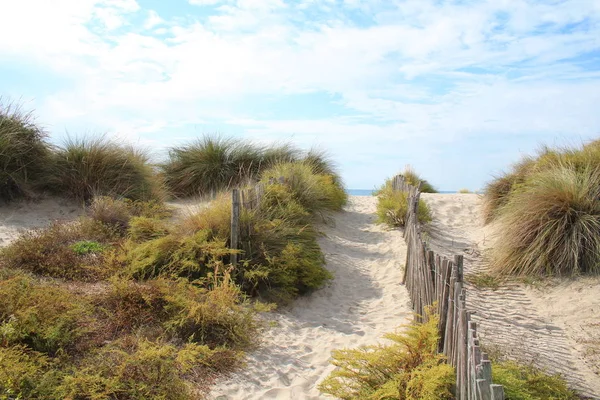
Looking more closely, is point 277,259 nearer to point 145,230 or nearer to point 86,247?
point 145,230

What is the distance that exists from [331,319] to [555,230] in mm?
3304

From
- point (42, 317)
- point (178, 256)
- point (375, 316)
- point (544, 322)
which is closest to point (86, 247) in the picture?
point (178, 256)

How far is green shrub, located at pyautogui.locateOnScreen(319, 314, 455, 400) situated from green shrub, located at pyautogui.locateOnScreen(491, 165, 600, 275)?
340cm

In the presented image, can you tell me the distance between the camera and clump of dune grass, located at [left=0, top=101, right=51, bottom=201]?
8.80 metres

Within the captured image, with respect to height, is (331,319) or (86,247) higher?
(86,247)

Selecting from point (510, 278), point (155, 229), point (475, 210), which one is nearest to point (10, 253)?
point (155, 229)

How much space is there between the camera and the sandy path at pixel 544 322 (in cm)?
448

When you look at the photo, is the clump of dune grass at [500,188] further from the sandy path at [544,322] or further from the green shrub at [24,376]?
the green shrub at [24,376]

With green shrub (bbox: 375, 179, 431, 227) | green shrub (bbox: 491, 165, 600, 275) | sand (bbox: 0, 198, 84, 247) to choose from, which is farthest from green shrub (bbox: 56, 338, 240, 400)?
green shrub (bbox: 375, 179, 431, 227)

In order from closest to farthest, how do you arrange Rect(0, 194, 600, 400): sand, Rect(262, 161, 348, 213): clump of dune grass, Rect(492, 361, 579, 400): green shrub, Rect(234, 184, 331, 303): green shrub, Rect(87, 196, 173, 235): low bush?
Rect(492, 361, 579, 400): green shrub
Rect(0, 194, 600, 400): sand
Rect(234, 184, 331, 303): green shrub
Rect(87, 196, 173, 235): low bush
Rect(262, 161, 348, 213): clump of dune grass

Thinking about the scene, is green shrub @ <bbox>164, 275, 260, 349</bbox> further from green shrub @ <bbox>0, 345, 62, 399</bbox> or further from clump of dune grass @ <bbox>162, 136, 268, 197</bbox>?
clump of dune grass @ <bbox>162, 136, 268, 197</bbox>

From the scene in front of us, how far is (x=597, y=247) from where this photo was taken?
245 inches

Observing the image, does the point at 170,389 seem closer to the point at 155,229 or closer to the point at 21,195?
the point at 155,229

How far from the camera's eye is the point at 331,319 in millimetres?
5723
